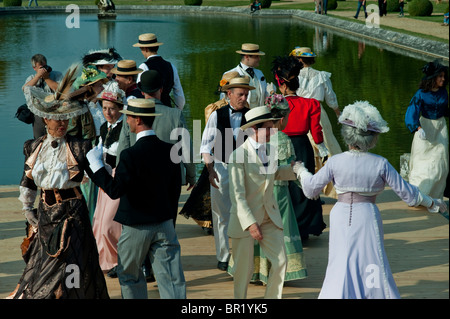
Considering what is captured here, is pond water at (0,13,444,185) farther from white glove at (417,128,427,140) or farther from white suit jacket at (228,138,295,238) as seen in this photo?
white suit jacket at (228,138,295,238)

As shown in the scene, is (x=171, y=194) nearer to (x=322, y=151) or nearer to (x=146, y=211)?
(x=146, y=211)

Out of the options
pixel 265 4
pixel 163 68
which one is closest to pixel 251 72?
pixel 163 68

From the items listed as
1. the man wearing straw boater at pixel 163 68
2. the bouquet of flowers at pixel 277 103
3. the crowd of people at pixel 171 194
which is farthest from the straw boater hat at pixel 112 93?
the bouquet of flowers at pixel 277 103

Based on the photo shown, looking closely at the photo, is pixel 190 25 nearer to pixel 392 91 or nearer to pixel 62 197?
pixel 392 91

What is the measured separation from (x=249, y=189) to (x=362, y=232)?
Answer: 1033 mm

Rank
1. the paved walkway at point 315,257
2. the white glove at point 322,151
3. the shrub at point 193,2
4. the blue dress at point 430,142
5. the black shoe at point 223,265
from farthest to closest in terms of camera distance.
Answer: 1. the shrub at point 193,2
2. the blue dress at point 430,142
3. the white glove at point 322,151
4. the black shoe at point 223,265
5. the paved walkway at point 315,257

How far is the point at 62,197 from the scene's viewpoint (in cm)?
576

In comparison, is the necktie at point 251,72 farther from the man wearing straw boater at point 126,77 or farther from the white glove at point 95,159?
the white glove at point 95,159

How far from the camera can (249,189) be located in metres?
6.24

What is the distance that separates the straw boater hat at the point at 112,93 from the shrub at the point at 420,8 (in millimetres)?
34257

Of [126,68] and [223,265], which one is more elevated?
[126,68]

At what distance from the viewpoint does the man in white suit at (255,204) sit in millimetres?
6156

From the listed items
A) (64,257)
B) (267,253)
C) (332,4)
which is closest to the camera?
(64,257)
